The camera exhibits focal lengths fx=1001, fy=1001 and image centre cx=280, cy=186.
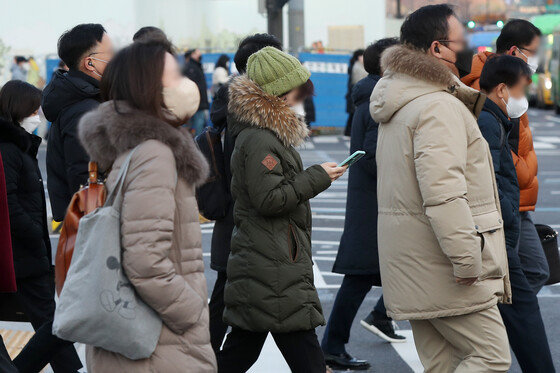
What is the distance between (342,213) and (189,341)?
341 inches

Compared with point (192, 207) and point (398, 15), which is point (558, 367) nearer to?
point (192, 207)

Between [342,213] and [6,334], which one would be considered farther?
[342,213]

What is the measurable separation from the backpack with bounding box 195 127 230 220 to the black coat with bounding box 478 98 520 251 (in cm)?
134

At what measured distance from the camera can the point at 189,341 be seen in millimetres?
3223

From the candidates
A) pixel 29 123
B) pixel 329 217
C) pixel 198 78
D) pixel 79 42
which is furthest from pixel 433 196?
pixel 198 78

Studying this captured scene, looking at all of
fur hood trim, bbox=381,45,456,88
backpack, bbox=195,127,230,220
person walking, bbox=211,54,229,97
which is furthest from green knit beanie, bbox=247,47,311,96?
person walking, bbox=211,54,229,97

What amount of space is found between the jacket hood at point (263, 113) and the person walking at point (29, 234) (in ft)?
3.83

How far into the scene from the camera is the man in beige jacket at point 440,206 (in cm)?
378

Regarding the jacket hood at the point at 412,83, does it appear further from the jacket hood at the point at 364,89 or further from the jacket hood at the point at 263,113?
the jacket hood at the point at 364,89

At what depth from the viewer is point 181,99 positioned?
10.7 ft

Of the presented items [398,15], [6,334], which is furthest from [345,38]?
[6,334]

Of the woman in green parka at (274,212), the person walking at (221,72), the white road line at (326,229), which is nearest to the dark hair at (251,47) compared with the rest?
the woman in green parka at (274,212)

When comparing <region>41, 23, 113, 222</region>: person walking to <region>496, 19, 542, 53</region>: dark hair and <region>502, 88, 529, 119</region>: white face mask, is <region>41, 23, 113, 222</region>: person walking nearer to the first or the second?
<region>502, 88, 529, 119</region>: white face mask

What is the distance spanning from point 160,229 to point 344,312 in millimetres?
2675
